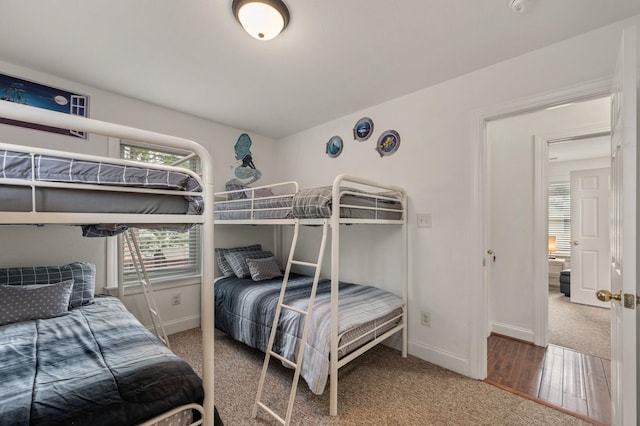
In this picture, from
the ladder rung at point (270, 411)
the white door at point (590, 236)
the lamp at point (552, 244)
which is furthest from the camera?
the lamp at point (552, 244)

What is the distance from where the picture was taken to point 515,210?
117 inches

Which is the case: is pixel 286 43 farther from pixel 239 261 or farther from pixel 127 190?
pixel 239 261

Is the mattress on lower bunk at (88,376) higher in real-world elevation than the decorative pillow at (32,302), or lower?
lower

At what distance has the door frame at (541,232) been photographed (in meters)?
2.71

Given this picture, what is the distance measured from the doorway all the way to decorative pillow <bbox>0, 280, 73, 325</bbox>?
3.40 meters

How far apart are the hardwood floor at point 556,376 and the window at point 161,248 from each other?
9.93 feet

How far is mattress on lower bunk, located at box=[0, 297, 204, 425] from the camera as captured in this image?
3.24 ft

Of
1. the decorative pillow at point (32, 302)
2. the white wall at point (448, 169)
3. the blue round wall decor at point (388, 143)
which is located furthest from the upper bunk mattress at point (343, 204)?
the decorative pillow at point (32, 302)

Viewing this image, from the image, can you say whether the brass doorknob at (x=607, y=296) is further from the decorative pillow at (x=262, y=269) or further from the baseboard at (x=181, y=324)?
the baseboard at (x=181, y=324)

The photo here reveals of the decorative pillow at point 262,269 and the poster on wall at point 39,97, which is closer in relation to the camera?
the poster on wall at point 39,97

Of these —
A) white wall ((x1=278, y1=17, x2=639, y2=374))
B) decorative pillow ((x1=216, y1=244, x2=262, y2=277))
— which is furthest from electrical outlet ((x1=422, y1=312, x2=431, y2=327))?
decorative pillow ((x1=216, y1=244, x2=262, y2=277))

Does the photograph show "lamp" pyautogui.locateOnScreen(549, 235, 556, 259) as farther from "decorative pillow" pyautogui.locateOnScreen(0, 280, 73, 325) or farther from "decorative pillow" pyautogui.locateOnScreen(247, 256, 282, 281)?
"decorative pillow" pyautogui.locateOnScreen(0, 280, 73, 325)

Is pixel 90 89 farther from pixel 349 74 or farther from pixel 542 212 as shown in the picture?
pixel 542 212

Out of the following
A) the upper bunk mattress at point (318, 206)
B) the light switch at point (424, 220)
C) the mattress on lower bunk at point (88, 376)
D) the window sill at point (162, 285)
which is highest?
the upper bunk mattress at point (318, 206)
